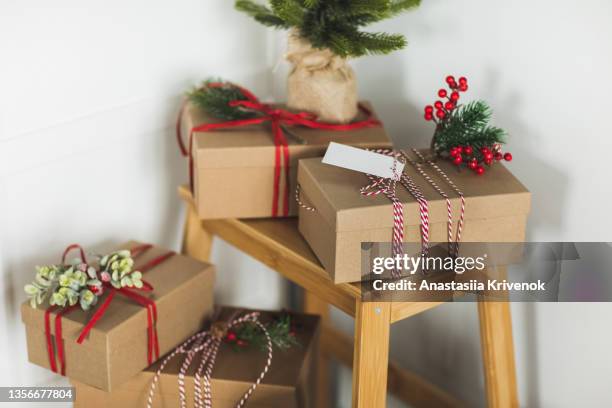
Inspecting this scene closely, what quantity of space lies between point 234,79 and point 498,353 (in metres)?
0.73

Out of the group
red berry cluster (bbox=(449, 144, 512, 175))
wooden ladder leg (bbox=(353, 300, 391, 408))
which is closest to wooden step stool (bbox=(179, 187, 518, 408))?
wooden ladder leg (bbox=(353, 300, 391, 408))

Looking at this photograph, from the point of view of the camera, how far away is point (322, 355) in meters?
1.70

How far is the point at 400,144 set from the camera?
1.44 metres

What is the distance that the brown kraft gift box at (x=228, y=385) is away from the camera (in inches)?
45.6

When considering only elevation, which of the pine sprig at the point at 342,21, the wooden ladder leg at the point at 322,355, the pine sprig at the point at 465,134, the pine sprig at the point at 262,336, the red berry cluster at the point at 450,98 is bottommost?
the wooden ladder leg at the point at 322,355

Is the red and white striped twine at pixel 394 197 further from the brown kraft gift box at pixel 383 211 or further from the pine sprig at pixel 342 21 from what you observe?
the pine sprig at pixel 342 21

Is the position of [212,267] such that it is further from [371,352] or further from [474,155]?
[474,155]

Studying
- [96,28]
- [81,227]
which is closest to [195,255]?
[81,227]

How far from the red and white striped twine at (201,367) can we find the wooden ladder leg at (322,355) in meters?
0.42

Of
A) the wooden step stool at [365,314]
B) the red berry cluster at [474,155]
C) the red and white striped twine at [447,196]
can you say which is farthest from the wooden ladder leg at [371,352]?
the red berry cluster at [474,155]

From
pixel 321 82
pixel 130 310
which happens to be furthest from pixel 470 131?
pixel 130 310

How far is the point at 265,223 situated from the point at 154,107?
33 cm

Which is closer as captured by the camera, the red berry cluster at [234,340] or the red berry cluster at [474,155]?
the red berry cluster at [474,155]

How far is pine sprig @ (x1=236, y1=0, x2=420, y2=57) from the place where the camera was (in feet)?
3.72
